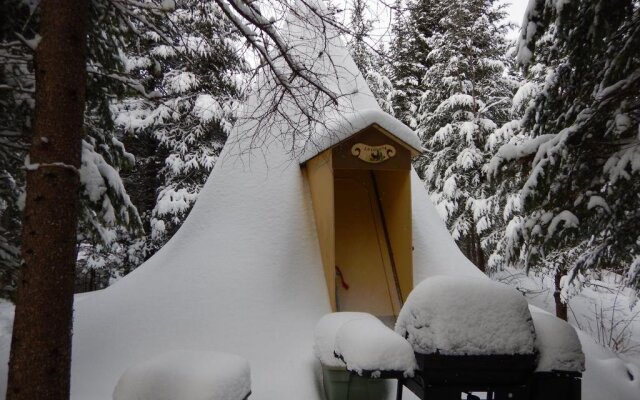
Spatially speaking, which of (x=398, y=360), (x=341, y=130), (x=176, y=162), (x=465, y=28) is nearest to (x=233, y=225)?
(x=341, y=130)

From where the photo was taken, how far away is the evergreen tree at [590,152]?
422 centimetres

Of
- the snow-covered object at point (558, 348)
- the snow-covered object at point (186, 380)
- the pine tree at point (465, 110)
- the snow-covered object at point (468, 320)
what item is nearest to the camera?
the snow-covered object at point (468, 320)

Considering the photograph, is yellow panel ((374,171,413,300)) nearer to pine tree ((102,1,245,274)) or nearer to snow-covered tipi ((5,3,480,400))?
snow-covered tipi ((5,3,480,400))

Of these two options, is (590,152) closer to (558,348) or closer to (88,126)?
(558,348)

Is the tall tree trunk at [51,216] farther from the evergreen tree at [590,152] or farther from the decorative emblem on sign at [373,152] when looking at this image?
the evergreen tree at [590,152]

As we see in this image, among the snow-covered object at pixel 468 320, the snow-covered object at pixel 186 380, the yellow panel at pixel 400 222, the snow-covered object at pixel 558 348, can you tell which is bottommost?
the snow-covered object at pixel 186 380

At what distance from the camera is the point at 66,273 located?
3.08m

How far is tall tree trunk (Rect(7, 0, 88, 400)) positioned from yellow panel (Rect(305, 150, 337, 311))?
11.7 feet

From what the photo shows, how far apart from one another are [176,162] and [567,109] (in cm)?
968

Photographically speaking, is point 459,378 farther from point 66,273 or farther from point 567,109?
point 567,109

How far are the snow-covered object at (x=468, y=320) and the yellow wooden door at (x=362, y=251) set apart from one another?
4.47 metres

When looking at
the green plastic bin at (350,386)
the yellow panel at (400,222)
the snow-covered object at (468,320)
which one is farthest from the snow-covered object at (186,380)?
the yellow panel at (400,222)

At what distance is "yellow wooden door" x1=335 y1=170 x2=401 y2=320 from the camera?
730 centimetres

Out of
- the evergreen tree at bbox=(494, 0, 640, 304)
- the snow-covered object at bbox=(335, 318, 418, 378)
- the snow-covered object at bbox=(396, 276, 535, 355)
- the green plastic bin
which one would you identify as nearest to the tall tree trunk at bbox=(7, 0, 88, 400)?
the snow-covered object at bbox=(335, 318, 418, 378)
